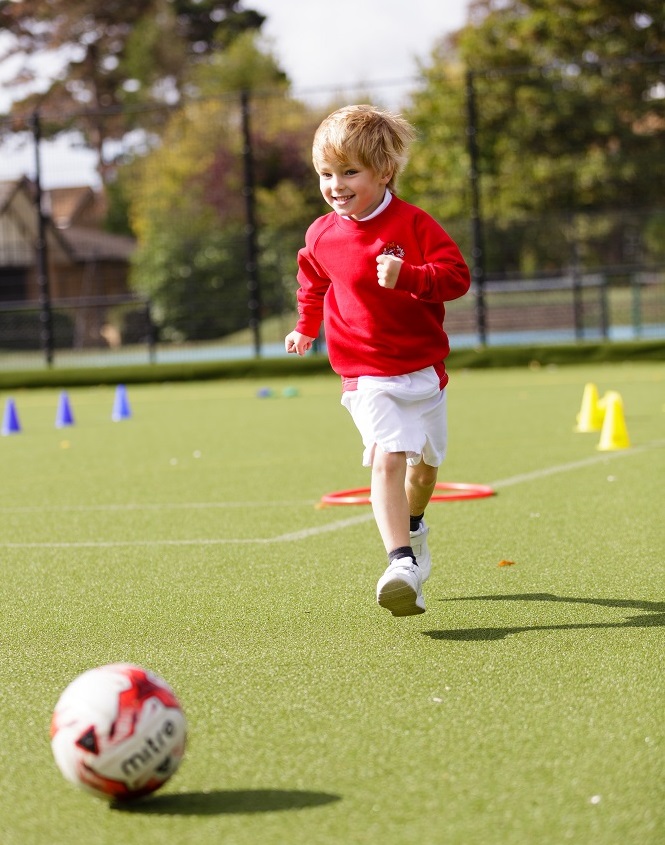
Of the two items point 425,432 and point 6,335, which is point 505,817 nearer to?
point 425,432

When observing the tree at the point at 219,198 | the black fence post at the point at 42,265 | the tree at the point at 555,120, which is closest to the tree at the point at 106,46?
the tree at the point at 219,198

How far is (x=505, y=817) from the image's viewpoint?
2.57 metres

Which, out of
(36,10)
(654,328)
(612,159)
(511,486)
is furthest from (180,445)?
(36,10)

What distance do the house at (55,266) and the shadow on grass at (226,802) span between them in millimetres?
19508

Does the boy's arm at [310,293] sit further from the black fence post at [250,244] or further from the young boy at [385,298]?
the black fence post at [250,244]

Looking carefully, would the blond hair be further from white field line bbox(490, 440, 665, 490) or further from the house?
the house

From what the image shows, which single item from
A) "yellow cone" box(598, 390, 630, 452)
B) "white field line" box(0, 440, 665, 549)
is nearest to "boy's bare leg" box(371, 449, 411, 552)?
"white field line" box(0, 440, 665, 549)

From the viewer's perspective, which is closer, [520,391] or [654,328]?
[520,391]

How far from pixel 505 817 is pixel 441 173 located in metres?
31.9

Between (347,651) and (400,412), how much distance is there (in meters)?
0.90

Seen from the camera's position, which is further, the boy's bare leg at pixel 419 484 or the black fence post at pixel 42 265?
the black fence post at pixel 42 265

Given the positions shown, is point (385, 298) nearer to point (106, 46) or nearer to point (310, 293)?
point (310, 293)

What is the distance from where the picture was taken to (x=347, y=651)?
395cm

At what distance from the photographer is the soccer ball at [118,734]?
A: 2.72 meters
